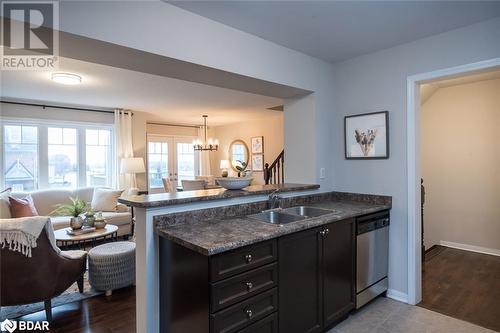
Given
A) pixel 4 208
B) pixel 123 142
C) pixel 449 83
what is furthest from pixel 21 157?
pixel 449 83

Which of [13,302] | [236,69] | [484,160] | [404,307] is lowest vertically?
[404,307]

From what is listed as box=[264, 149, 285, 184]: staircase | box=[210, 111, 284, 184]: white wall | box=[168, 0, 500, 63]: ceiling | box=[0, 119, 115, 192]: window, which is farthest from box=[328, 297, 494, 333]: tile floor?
box=[0, 119, 115, 192]: window

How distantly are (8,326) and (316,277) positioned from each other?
2.60m

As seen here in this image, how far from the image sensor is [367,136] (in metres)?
3.04

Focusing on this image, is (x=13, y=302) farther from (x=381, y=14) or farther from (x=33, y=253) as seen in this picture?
(x=381, y=14)

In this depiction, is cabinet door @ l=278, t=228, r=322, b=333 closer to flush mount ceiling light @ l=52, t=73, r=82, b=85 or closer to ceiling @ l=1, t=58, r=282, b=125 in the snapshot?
ceiling @ l=1, t=58, r=282, b=125

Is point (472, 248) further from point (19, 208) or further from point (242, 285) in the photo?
point (19, 208)

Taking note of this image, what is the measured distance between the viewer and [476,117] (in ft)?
13.3

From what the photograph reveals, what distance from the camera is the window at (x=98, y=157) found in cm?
602

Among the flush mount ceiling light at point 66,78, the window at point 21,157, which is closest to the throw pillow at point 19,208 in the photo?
the window at point 21,157

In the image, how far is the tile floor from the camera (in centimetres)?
229

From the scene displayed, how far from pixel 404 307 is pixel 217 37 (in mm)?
2934

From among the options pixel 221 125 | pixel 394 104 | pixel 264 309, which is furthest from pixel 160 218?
pixel 221 125

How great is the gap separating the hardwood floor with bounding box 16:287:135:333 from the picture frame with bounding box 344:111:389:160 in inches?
108
